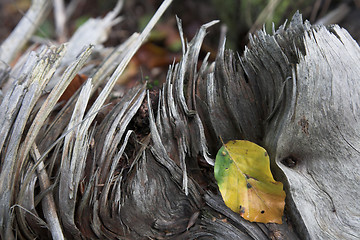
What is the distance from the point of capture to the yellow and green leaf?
1.33 meters

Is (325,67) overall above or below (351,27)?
below

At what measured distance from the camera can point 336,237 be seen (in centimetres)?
129

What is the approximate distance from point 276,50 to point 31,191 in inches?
43.9

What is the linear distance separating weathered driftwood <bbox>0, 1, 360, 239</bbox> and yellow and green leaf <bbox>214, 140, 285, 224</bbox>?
54 millimetres

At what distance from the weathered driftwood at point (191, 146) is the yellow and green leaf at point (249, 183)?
54mm

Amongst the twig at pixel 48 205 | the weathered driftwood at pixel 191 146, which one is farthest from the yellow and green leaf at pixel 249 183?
the twig at pixel 48 205

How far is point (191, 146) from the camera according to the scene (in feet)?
4.87

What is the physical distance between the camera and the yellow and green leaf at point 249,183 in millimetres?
1329

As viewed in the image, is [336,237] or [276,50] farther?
[276,50]

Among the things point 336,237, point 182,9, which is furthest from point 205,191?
point 182,9

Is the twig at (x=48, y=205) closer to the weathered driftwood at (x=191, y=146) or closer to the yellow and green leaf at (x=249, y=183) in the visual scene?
the weathered driftwood at (x=191, y=146)

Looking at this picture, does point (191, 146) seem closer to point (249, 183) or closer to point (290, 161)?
point (249, 183)

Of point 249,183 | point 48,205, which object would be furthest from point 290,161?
point 48,205

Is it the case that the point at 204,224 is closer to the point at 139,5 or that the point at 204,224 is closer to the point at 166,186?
the point at 166,186
